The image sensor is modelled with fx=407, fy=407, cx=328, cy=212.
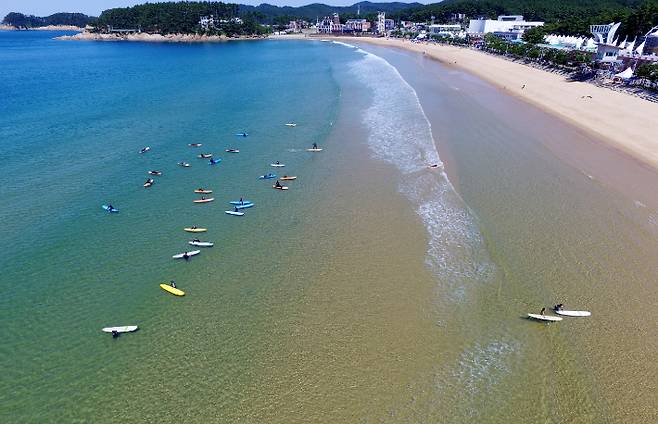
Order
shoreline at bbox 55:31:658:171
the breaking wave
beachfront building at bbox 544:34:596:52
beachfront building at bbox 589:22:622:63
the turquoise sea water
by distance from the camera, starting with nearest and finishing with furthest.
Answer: the turquoise sea water → the breaking wave → shoreline at bbox 55:31:658:171 → beachfront building at bbox 589:22:622:63 → beachfront building at bbox 544:34:596:52

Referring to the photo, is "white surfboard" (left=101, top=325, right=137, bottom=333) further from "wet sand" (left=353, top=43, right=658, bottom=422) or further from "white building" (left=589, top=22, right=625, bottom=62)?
"white building" (left=589, top=22, right=625, bottom=62)

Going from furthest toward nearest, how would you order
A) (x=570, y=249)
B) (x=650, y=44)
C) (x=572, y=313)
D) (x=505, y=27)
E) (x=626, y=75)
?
(x=505, y=27) < (x=650, y=44) < (x=626, y=75) < (x=570, y=249) < (x=572, y=313)

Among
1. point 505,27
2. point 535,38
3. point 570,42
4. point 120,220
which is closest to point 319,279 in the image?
point 120,220

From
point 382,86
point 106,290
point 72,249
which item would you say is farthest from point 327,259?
point 382,86

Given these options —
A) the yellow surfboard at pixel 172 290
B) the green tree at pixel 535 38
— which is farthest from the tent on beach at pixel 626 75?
the yellow surfboard at pixel 172 290

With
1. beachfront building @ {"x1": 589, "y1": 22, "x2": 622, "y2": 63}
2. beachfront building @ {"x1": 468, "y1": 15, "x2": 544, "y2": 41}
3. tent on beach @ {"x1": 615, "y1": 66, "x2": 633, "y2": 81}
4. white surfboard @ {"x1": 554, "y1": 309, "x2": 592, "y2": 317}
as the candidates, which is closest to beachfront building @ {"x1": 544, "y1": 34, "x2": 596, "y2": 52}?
beachfront building @ {"x1": 589, "y1": 22, "x2": 622, "y2": 63}

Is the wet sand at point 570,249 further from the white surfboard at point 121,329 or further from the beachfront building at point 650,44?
the beachfront building at point 650,44

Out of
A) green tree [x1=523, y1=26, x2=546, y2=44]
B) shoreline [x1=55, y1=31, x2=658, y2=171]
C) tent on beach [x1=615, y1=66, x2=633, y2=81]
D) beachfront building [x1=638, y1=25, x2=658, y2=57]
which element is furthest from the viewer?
green tree [x1=523, y1=26, x2=546, y2=44]

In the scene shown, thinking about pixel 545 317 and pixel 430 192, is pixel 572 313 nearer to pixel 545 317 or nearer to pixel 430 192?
pixel 545 317
